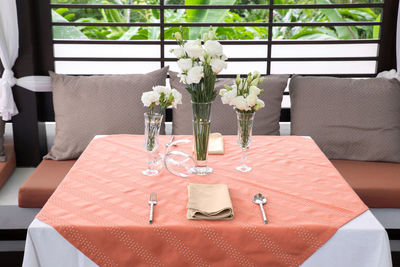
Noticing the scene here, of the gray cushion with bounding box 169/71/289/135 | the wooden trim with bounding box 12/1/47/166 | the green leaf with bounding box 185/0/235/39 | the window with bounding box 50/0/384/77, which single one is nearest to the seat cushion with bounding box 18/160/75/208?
the wooden trim with bounding box 12/1/47/166

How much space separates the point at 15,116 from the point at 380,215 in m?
2.29

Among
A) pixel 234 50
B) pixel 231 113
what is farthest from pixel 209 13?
→ pixel 231 113

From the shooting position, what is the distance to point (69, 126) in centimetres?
278

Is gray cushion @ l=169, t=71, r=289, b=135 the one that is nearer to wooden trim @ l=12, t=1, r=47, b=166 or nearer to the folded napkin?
the folded napkin

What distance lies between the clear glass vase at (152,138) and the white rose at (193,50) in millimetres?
276

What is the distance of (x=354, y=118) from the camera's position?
2787mm

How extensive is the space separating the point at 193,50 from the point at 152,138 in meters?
0.39

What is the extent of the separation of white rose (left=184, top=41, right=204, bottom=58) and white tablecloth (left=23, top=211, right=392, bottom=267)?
719mm

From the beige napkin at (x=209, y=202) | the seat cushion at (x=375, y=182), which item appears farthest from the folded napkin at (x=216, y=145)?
the seat cushion at (x=375, y=182)

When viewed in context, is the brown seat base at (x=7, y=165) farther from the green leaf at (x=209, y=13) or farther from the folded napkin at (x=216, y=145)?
the green leaf at (x=209, y=13)

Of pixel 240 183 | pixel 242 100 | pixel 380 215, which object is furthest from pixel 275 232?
pixel 380 215

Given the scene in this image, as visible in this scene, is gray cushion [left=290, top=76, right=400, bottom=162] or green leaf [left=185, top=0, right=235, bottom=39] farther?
green leaf [left=185, top=0, right=235, bottom=39]

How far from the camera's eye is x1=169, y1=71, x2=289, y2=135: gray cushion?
109 inches

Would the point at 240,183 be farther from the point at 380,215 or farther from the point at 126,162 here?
the point at 380,215
